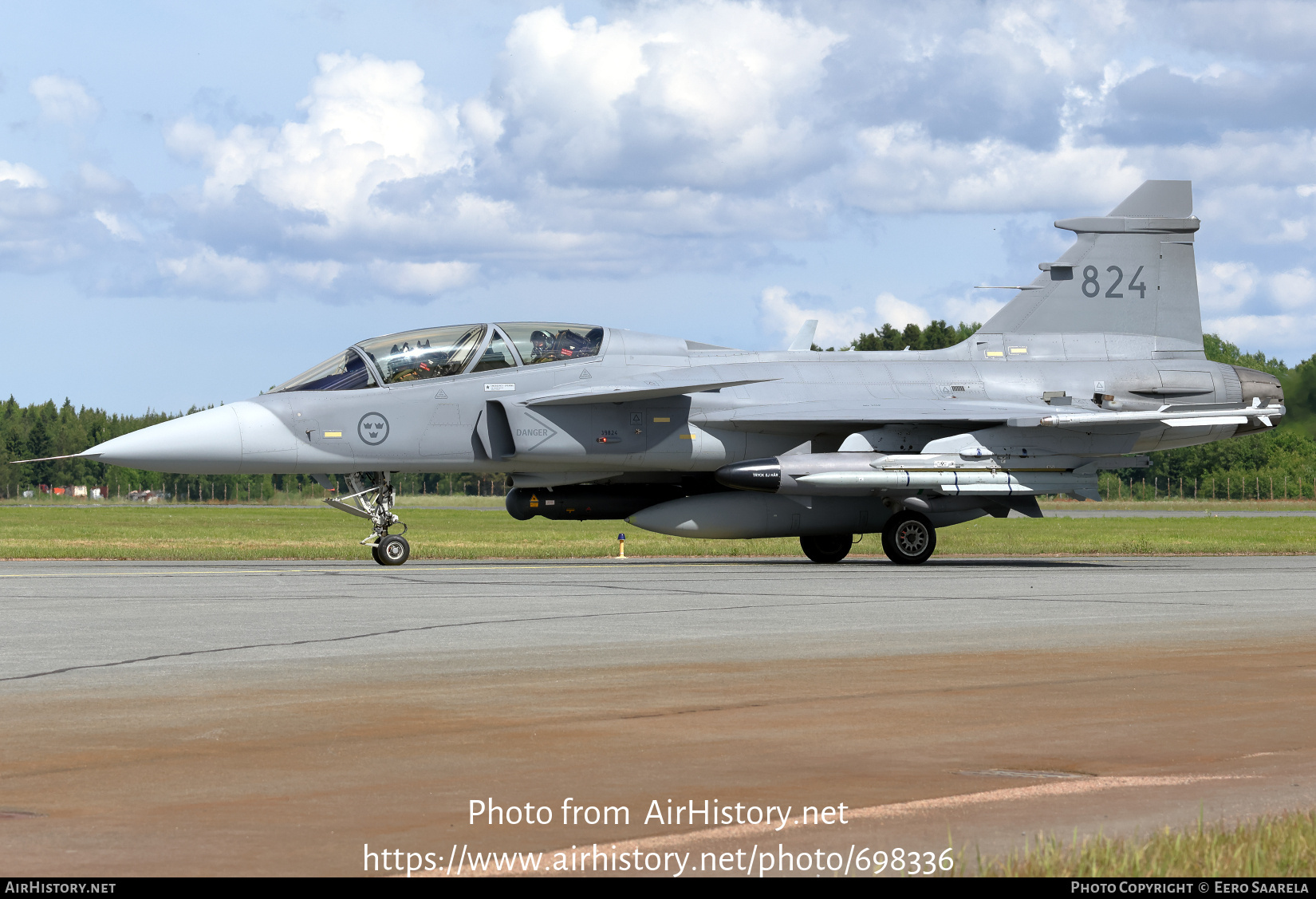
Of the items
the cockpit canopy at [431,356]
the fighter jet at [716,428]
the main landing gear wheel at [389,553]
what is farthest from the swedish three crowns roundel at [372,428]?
the main landing gear wheel at [389,553]

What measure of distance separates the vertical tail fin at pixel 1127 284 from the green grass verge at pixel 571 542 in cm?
463

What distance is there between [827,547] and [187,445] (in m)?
10.1

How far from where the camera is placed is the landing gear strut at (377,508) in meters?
20.6

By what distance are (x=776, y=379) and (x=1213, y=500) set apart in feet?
231

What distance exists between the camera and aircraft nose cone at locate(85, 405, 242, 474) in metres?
19.4

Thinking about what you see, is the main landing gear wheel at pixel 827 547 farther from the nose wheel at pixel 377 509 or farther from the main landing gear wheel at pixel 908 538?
the nose wheel at pixel 377 509

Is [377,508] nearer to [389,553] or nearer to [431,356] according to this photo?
[389,553]

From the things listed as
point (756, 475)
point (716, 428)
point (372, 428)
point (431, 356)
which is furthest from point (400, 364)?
point (756, 475)

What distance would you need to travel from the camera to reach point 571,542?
31.3 m

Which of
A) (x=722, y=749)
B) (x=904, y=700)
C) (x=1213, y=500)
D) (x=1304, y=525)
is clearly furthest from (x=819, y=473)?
(x=1213, y=500)

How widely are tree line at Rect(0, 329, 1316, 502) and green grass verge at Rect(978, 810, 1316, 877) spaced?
43567 mm

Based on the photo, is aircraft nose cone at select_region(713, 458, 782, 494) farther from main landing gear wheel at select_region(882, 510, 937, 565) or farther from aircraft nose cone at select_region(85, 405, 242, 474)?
aircraft nose cone at select_region(85, 405, 242, 474)

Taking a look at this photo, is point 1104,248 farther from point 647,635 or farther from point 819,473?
point 647,635
